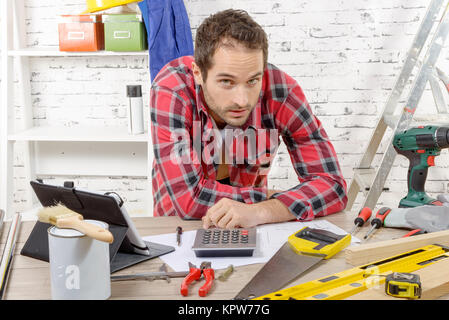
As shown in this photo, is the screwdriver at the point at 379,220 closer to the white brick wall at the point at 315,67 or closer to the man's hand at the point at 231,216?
the man's hand at the point at 231,216

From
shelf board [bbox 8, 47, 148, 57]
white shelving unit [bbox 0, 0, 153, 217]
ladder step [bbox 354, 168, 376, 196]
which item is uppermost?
shelf board [bbox 8, 47, 148, 57]

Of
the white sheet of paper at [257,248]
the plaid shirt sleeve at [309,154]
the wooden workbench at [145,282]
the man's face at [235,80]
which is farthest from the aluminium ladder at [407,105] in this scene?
the wooden workbench at [145,282]

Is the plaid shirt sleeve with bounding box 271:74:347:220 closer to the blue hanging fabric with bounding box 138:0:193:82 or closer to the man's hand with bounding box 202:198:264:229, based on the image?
the man's hand with bounding box 202:198:264:229

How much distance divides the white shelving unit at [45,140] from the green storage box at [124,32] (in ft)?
0.19

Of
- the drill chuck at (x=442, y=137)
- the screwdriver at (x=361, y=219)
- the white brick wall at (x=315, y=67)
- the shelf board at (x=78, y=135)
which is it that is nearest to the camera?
the screwdriver at (x=361, y=219)

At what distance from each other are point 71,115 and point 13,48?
51cm

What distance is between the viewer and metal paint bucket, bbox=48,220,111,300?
864 millimetres

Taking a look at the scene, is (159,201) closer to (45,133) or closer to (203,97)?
(203,97)

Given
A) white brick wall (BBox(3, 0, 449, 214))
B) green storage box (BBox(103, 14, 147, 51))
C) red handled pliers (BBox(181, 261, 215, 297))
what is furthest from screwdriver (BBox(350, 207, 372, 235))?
white brick wall (BBox(3, 0, 449, 214))

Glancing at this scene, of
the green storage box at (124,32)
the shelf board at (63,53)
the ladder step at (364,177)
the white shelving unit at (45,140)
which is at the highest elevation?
the green storage box at (124,32)

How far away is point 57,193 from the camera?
1132mm

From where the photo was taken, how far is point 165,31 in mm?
2506

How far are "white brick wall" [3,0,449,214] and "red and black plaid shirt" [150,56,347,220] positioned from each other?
1.16 metres

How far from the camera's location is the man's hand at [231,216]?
53.2 inches
